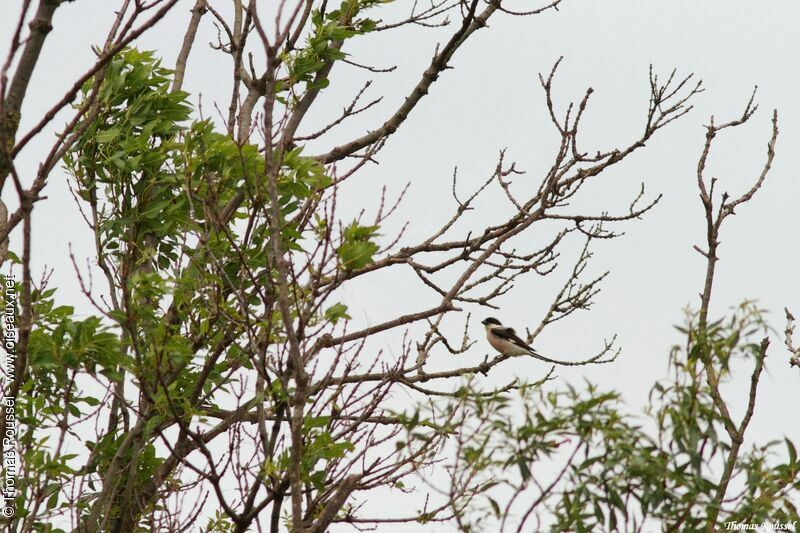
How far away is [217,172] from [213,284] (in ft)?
3.66

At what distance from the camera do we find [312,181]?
22.3ft

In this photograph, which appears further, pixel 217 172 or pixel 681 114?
pixel 681 114

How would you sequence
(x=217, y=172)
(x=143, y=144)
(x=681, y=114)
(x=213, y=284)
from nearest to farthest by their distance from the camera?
(x=213, y=284)
(x=217, y=172)
(x=143, y=144)
(x=681, y=114)

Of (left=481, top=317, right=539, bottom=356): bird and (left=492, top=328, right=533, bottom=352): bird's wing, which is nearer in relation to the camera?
(left=481, top=317, right=539, bottom=356): bird

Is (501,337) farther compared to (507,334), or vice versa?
(501,337)

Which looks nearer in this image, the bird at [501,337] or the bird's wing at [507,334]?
the bird at [501,337]

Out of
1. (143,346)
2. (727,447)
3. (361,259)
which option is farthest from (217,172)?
(727,447)

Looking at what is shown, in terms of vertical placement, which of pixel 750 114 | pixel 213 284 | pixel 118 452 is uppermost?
pixel 750 114

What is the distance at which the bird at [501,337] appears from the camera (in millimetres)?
11614

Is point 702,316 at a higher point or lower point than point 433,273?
lower

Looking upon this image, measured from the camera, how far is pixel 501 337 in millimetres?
12641

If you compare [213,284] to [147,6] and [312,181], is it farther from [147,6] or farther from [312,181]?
[147,6]

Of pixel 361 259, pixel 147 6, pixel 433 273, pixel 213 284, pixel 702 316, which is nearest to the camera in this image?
pixel 147 6

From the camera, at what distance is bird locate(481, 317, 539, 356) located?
38.1 ft
